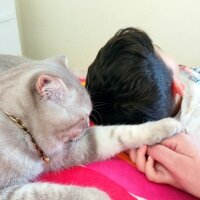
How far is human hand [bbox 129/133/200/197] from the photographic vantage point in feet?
2.60

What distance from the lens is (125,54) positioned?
96 cm

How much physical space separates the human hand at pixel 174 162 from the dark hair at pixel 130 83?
0.11m

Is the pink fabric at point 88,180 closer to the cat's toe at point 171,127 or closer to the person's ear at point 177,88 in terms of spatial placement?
the cat's toe at point 171,127

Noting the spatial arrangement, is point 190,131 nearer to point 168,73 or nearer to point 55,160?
point 168,73

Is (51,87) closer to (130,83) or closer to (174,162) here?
(130,83)

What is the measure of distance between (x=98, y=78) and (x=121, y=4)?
1209 mm

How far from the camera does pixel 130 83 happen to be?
92 cm

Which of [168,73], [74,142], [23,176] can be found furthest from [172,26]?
[23,176]

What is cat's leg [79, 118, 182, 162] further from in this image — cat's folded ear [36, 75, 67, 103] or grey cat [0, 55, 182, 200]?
cat's folded ear [36, 75, 67, 103]

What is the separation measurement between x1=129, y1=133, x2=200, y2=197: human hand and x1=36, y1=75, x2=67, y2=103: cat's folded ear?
26cm

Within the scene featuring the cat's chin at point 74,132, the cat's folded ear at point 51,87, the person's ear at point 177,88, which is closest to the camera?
the cat's folded ear at point 51,87

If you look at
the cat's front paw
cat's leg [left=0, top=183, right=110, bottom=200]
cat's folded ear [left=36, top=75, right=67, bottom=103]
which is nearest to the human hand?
the cat's front paw

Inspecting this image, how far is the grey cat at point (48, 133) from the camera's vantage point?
2.65 ft

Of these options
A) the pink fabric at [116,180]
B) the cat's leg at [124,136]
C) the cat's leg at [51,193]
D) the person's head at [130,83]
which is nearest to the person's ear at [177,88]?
the person's head at [130,83]
